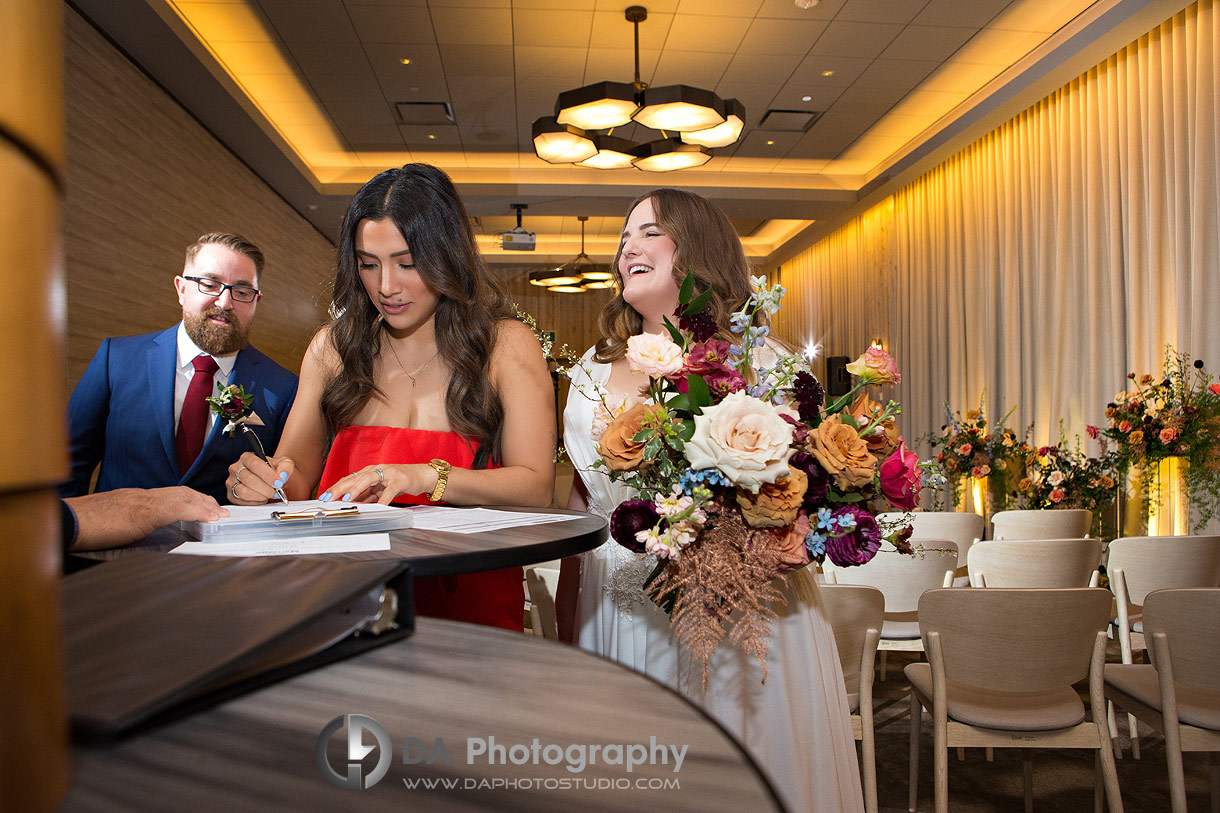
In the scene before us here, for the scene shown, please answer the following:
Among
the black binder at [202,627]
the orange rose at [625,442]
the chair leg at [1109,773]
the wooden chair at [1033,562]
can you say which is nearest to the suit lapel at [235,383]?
the orange rose at [625,442]

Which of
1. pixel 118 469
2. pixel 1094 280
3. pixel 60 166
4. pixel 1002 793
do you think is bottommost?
pixel 1002 793

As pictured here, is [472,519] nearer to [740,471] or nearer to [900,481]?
[740,471]

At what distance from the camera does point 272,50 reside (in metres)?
7.00

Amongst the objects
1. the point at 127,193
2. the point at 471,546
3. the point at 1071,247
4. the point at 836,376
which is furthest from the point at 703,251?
the point at 836,376

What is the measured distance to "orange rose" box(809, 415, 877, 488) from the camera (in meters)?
1.36

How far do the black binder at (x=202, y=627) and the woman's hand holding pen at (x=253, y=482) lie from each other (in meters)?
0.93

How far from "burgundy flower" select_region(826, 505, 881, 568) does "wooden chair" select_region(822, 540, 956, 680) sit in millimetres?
2306

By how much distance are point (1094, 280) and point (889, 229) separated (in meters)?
4.29

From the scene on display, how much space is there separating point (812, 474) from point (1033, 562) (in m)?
2.94

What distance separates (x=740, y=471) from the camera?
49.7 inches

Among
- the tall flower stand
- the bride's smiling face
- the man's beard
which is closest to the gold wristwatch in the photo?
the bride's smiling face

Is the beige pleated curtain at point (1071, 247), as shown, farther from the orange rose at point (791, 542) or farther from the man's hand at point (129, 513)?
the man's hand at point (129, 513)

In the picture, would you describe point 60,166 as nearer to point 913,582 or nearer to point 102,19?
point 913,582

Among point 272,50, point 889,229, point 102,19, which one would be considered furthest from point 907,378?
point 102,19
